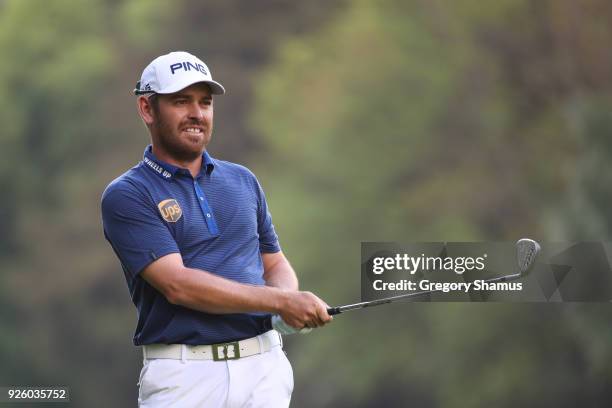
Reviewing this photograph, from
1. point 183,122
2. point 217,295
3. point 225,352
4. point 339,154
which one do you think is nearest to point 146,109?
point 183,122

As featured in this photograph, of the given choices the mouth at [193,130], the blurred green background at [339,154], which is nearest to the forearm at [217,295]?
the mouth at [193,130]

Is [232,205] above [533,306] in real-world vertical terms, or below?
below

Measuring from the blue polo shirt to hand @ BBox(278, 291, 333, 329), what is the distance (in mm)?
206

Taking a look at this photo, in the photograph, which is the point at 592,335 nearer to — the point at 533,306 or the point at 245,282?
the point at 533,306

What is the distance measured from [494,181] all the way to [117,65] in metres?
5.51

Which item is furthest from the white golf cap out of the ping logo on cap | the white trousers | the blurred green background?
the blurred green background

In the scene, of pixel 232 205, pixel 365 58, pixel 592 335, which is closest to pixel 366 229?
pixel 365 58

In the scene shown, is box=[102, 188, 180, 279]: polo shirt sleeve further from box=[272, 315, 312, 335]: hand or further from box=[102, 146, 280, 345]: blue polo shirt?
box=[272, 315, 312, 335]: hand

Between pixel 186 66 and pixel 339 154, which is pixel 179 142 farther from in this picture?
pixel 339 154

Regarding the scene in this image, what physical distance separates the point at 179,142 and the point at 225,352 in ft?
2.11

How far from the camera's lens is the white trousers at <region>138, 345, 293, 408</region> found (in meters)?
3.16

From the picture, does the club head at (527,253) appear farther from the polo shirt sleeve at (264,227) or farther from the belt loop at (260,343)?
the belt loop at (260,343)

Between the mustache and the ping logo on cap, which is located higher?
the ping logo on cap

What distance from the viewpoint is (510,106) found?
583 inches
